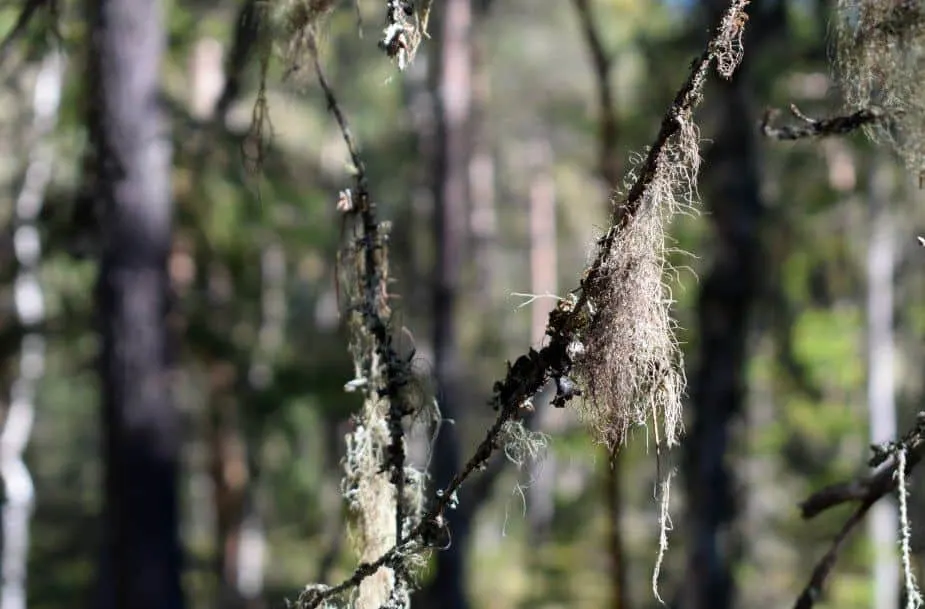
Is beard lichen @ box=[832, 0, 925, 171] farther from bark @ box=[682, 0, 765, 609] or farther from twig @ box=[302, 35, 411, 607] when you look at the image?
bark @ box=[682, 0, 765, 609]

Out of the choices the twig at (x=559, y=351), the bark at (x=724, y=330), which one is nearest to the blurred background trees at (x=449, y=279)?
the bark at (x=724, y=330)

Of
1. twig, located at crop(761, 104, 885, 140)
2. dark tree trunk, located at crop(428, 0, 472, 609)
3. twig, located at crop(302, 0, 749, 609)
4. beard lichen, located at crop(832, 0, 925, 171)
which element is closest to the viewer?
twig, located at crop(302, 0, 749, 609)

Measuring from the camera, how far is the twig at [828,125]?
191 cm

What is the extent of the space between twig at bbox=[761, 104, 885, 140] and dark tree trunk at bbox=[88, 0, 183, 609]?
382 cm

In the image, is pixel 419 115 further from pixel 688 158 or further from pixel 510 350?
pixel 688 158

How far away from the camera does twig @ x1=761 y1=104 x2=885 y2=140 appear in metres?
1.91

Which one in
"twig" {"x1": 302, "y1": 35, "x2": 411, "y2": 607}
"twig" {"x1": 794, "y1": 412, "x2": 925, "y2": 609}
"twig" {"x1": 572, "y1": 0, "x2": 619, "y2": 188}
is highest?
"twig" {"x1": 572, "y1": 0, "x2": 619, "y2": 188}

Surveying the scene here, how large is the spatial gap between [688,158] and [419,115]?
12.5 metres

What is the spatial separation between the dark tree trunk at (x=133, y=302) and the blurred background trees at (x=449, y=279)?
0.02m

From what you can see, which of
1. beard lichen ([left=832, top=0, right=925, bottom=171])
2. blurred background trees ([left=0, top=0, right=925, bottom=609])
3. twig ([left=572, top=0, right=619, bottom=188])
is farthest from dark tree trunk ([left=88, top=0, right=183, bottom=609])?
beard lichen ([left=832, top=0, right=925, bottom=171])

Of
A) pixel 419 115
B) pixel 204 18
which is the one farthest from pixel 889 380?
pixel 204 18

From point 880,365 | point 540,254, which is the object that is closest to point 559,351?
point 880,365

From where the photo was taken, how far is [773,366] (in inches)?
420

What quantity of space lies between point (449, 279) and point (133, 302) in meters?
4.09
